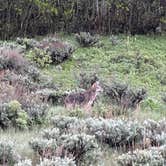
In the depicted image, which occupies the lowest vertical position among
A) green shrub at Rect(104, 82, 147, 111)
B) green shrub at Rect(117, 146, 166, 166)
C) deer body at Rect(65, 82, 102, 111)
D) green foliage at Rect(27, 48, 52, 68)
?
green shrub at Rect(104, 82, 147, 111)

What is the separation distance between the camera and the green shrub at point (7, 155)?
6.16m

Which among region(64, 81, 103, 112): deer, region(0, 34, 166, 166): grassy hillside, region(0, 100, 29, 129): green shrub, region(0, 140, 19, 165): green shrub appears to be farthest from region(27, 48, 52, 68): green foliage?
region(0, 140, 19, 165): green shrub

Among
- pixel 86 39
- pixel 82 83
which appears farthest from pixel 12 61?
pixel 86 39

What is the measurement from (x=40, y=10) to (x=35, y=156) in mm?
11632

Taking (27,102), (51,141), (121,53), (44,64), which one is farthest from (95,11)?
(51,141)

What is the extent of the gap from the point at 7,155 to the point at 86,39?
1035 cm

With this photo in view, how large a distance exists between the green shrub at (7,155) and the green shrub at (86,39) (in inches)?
400

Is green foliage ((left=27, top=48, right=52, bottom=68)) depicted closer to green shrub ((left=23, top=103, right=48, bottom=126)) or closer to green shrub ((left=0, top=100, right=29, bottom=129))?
green shrub ((left=23, top=103, right=48, bottom=126))

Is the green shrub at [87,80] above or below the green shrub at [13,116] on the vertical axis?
below

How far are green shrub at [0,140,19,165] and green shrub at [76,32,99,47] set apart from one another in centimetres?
1015

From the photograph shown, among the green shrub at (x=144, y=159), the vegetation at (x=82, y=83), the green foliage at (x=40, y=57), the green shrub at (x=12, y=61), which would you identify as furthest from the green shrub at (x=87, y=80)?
the green shrub at (x=144, y=159)

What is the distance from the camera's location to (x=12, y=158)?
622 cm

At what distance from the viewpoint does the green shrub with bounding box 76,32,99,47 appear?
637 inches

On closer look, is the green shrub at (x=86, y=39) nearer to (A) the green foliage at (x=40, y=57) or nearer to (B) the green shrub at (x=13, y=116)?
(A) the green foliage at (x=40, y=57)
